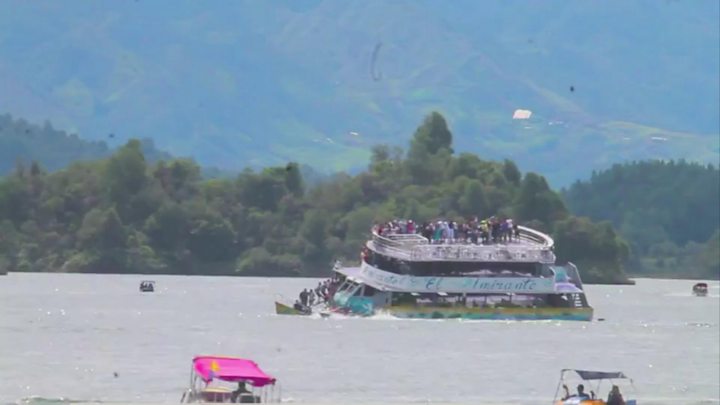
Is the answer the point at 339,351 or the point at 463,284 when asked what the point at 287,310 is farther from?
the point at 339,351

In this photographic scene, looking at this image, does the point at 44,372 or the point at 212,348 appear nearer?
the point at 44,372

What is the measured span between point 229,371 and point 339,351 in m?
31.8

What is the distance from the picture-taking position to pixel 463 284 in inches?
4899

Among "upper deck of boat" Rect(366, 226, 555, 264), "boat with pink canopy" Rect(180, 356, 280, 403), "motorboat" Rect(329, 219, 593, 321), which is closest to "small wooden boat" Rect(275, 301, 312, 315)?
"motorboat" Rect(329, 219, 593, 321)

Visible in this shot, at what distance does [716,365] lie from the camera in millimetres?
96375

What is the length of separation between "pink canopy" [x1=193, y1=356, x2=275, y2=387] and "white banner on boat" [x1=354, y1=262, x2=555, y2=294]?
5622 centimetres

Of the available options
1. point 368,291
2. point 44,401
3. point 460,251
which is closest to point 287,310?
point 368,291

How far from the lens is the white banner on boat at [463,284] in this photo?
123812 millimetres

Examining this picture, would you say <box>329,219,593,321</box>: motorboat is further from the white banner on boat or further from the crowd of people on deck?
the crowd of people on deck

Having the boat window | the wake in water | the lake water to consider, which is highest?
the boat window

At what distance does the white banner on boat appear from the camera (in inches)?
4875

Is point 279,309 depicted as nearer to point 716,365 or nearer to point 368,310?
point 368,310

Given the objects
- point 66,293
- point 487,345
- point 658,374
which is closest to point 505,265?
point 487,345

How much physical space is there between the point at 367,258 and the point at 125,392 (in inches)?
2230
